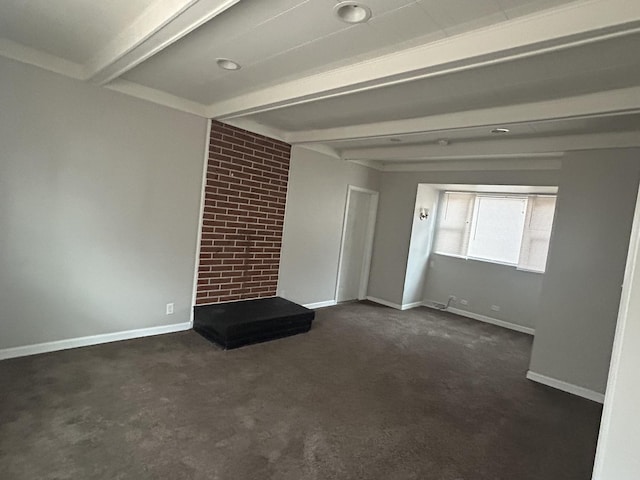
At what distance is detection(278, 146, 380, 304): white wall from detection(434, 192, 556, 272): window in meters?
1.89

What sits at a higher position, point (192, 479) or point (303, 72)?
point (303, 72)

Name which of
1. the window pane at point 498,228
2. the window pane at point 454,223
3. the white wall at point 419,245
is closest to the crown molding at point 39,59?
the white wall at point 419,245

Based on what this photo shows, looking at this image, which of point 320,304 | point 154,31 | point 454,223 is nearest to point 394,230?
point 454,223

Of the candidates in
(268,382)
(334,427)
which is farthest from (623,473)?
(268,382)

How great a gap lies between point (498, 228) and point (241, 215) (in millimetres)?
4165

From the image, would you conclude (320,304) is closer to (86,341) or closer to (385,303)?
(385,303)

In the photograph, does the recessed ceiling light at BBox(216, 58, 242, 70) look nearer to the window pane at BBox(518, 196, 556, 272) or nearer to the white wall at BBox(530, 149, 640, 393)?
the white wall at BBox(530, 149, 640, 393)

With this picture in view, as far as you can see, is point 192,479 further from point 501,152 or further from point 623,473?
point 501,152

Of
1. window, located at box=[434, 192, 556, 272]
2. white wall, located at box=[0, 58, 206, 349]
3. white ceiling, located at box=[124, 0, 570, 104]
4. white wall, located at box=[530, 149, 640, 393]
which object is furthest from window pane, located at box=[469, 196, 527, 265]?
white wall, located at box=[0, 58, 206, 349]

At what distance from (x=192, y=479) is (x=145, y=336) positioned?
85.1 inches

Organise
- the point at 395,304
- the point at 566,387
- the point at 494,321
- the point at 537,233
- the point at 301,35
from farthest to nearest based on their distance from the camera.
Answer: the point at 395,304
the point at 494,321
the point at 537,233
the point at 566,387
the point at 301,35

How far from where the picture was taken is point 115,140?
129 inches

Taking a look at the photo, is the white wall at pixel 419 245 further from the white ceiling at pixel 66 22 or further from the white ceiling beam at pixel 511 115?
the white ceiling at pixel 66 22

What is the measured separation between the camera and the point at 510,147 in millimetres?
3836
